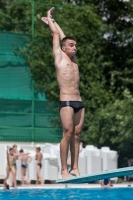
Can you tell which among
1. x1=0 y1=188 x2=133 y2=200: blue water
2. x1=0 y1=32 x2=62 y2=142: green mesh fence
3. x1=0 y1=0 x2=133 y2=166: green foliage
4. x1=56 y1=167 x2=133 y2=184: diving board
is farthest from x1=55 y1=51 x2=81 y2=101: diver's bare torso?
x1=0 y1=32 x2=62 y2=142: green mesh fence

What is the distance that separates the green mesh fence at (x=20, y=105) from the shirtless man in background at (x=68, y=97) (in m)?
17.4

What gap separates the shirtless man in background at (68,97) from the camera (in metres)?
11.3

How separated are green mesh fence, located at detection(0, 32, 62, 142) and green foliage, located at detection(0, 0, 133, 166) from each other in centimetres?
47

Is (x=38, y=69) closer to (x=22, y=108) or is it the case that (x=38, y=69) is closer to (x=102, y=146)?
(x=22, y=108)

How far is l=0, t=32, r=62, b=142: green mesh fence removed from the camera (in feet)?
95.4

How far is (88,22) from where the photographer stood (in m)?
31.8

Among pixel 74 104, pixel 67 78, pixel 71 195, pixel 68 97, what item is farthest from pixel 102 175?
pixel 71 195

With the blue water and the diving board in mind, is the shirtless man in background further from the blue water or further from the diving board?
the blue water

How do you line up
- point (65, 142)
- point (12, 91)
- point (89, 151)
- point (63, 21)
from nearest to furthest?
point (65, 142) → point (89, 151) → point (12, 91) → point (63, 21)

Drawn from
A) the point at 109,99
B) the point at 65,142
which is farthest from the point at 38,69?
the point at 65,142

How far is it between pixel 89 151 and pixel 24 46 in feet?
18.9

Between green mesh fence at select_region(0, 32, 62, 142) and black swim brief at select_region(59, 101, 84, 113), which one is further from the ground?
green mesh fence at select_region(0, 32, 62, 142)

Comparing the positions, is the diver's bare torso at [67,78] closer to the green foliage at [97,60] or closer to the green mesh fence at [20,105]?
the green foliage at [97,60]

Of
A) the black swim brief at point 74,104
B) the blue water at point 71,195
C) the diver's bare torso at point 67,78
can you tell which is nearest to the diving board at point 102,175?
the black swim brief at point 74,104
